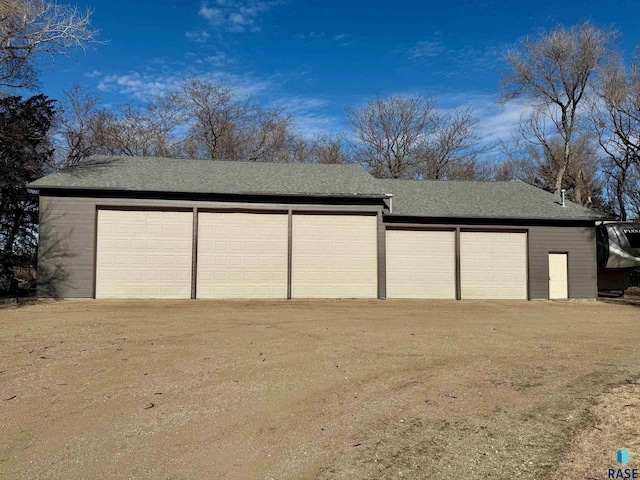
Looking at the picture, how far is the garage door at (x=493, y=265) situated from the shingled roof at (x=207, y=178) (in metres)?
3.94

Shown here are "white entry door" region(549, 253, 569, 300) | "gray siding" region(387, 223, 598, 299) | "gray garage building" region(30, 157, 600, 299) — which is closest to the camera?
"gray garage building" region(30, 157, 600, 299)

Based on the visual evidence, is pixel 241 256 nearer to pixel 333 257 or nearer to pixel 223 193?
pixel 223 193

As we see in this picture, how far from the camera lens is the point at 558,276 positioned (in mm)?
15016

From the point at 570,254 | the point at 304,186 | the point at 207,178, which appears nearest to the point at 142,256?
the point at 207,178

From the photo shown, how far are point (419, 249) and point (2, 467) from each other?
12.8 meters

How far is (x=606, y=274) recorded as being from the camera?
56.1ft

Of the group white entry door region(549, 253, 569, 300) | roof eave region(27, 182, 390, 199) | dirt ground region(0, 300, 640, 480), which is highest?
roof eave region(27, 182, 390, 199)

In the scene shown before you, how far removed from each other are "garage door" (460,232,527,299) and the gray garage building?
0.04 metres

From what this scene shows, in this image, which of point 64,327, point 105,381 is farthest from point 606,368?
point 64,327

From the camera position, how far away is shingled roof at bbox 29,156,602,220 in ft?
44.2

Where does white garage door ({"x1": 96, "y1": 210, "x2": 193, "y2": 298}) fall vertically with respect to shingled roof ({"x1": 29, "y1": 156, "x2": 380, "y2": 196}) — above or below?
below

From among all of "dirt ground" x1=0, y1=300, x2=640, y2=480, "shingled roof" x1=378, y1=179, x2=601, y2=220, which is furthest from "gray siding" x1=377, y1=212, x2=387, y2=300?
"dirt ground" x1=0, y1=300, x2=640, y2=480

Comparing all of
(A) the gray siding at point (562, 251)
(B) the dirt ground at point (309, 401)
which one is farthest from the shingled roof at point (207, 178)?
(B) the dirt ground at point (309, 401)

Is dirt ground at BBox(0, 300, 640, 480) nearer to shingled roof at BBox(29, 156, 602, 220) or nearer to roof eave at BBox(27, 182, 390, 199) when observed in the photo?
roof eave at BBox(27, 182, 390, 199)
